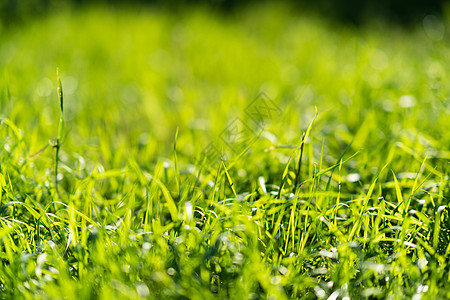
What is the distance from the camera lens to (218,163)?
67.4 inches

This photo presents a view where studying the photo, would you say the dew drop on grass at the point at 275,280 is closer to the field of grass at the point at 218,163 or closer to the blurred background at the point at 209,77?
the field of grass at the point at 218,163

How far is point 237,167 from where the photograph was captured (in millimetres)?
1714

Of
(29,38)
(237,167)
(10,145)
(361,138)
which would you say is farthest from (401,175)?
(29,38)

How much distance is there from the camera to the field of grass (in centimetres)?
120

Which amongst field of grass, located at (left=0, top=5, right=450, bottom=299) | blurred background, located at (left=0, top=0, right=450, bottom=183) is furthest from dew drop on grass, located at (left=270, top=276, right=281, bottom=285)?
blurred background, located at (left=0, top=0, right=450, bottom=183)

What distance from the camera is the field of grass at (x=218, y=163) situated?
1202 mm

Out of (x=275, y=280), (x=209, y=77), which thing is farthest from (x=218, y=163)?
(x=209, y=77)

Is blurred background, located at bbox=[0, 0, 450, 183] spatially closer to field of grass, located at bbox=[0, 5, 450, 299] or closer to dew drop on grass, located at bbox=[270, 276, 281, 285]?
field of grass, located at bbox=[0, 5, 450, 299]

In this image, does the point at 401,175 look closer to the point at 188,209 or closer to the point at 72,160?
the point at 188,209

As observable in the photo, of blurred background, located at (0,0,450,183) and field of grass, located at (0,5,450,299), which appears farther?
blurred background, located at (0,0,450,183)

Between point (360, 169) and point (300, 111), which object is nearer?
point (360, 169)

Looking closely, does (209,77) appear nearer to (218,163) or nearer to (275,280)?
(218,163)

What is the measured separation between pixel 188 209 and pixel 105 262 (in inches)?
10.3

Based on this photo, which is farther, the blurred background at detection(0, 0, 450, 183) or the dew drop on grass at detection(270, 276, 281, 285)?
the blurred background at detection(0, 0, 450, 183)
